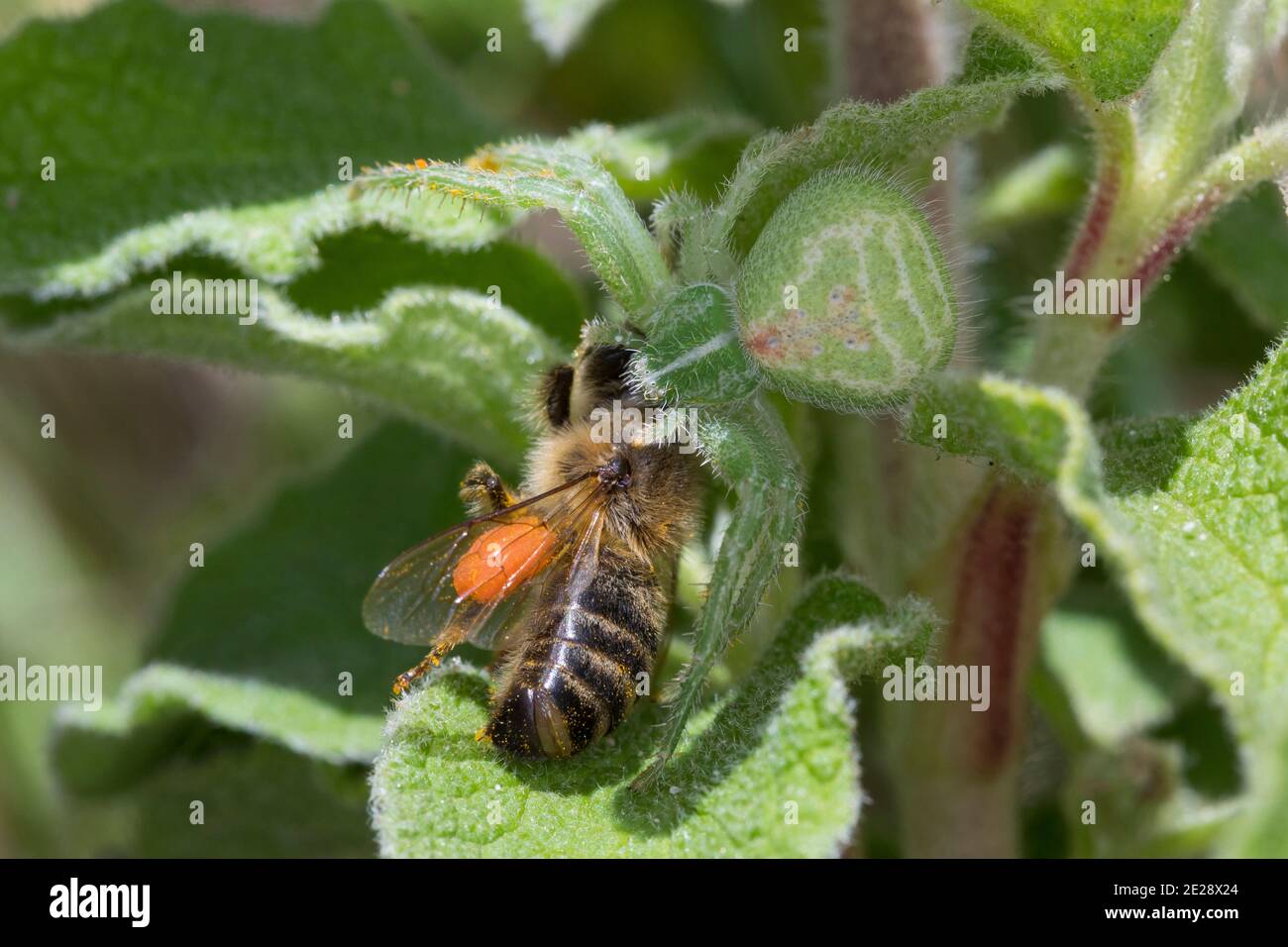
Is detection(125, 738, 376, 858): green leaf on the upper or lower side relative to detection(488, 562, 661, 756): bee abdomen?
lower

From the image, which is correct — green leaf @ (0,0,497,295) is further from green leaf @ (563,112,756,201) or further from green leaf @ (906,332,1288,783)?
green leaf @ (906,332,1288,783)

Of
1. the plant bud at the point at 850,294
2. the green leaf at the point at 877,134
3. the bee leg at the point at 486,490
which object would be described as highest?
the green leaf at the point at 877,134

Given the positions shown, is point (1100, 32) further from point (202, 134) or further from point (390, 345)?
point (202, 134)

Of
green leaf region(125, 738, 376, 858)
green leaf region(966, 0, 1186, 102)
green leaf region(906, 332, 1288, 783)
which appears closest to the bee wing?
green leaf region(906, 332, 1288, 783)

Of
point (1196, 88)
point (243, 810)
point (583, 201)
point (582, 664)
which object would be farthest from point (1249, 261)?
point (243, 810)

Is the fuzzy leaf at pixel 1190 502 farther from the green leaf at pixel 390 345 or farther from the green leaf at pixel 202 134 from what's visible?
the green leaf at pixel 202 134

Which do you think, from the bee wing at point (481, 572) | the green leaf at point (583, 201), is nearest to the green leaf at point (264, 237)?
the green leaf at point (583, 201)

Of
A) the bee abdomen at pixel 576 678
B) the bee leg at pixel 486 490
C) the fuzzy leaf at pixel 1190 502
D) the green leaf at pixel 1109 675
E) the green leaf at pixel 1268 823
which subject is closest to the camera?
the green leaf at pixel 1268 823
